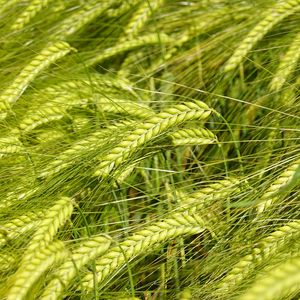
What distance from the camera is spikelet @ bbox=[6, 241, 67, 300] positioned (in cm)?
119

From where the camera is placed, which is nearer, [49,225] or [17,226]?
[49,225]

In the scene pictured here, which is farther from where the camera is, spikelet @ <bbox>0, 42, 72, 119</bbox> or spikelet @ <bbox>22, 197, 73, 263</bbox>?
spikelet @ <bbox>0, 42, 72, 119</bbox>

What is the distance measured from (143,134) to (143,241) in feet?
0.89

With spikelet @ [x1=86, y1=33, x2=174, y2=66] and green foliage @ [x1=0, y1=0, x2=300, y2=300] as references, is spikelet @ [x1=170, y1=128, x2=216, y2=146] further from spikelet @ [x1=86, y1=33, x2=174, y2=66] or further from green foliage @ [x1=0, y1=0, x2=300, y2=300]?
spikelet @ [x1=86, y1=33, x2=174, y2=66]

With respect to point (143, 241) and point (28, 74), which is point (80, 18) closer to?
point (28, 74)

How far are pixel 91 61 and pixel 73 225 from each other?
2.52 feet

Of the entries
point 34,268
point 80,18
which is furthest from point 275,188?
point 80,18

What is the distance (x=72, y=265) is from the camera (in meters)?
1.33

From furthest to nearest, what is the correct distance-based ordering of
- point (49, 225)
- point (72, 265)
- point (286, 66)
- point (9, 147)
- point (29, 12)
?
point (29, 12), point (286, 66), point (9, 147), point (49, 225), point (72, 265)

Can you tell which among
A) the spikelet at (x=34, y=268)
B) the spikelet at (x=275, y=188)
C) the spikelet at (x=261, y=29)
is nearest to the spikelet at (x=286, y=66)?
the spikelet at (x=261, y=29)

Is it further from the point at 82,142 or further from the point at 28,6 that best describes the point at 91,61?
the point at 82,142

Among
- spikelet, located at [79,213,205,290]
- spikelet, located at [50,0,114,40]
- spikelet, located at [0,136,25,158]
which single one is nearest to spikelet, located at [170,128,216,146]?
spikelet, located at [79,213,205,290]

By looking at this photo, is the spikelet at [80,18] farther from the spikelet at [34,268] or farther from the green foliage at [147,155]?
the spikelet at [34,268]

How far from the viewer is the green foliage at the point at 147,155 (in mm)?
1440
